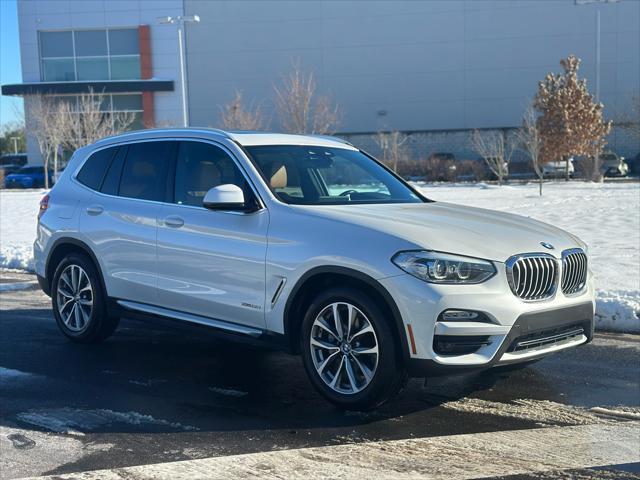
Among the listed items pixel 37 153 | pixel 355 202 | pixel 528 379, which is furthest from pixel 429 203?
pixel 37 153

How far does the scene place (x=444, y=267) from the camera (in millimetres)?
4785

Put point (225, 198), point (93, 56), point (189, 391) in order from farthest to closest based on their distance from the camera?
1. point (93, 56)
2. point (189, 391)
3. point (225, 198)

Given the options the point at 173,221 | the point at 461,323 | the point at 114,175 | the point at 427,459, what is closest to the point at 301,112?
the point at 114,175

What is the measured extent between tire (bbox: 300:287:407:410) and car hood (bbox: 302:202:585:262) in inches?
19.9

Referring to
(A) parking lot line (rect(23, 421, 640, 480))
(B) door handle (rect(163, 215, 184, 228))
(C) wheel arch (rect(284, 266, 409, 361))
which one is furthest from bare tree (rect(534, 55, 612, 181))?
(A) parking lot line (rect(23, 421, 640, 480))

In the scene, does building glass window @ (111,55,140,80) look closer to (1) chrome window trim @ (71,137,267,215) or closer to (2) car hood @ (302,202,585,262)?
(1) chrome window trim @ (71,137,267,215)

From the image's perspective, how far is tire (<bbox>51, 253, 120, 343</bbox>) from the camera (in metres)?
7.00

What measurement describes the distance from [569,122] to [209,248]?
30194 millimetres

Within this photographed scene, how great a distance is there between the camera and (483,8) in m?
48.7

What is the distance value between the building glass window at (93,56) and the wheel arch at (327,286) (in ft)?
153

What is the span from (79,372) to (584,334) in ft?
12.9

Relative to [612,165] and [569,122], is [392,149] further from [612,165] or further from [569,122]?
[612,165]

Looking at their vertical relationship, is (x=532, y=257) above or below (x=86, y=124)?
below

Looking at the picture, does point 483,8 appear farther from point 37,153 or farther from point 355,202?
point 355,202
